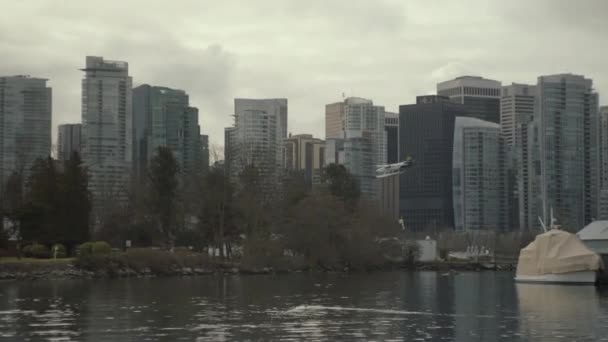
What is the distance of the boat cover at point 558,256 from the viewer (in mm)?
85625

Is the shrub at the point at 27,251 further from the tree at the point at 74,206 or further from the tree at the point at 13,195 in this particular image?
the tree at the point at 13,195

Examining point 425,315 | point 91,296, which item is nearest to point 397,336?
point 425,315

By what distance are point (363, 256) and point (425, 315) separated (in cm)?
7666

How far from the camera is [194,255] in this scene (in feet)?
357

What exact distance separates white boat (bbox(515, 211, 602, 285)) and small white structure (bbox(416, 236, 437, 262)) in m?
57.8

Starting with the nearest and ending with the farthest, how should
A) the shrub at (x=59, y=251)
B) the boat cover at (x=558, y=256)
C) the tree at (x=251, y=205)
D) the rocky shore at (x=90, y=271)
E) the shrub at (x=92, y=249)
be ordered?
the boat cover at (x=558, y=256) → the rocky shore at (x=90, y=271) → the shrub at (x=92, y=249) → the shrub at (x=59, y=251) → the tree at (x=251, y=205)

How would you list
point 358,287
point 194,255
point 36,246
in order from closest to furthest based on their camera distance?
point 358,287 < point 36,246 < point 194,255

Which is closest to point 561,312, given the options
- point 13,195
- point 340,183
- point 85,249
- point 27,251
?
point 85,249

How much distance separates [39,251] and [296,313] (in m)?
53.5

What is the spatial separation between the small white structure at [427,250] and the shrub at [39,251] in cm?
6554

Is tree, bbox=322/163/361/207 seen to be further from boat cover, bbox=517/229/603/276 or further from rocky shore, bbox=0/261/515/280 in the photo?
boat cover, bbox=517/229/603/276

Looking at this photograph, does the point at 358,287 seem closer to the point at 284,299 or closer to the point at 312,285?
the point at 312,285

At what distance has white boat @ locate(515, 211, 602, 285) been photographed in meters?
85.8

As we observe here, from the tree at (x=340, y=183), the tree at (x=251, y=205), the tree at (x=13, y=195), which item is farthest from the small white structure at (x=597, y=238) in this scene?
the tree at (x=13, y=195)
